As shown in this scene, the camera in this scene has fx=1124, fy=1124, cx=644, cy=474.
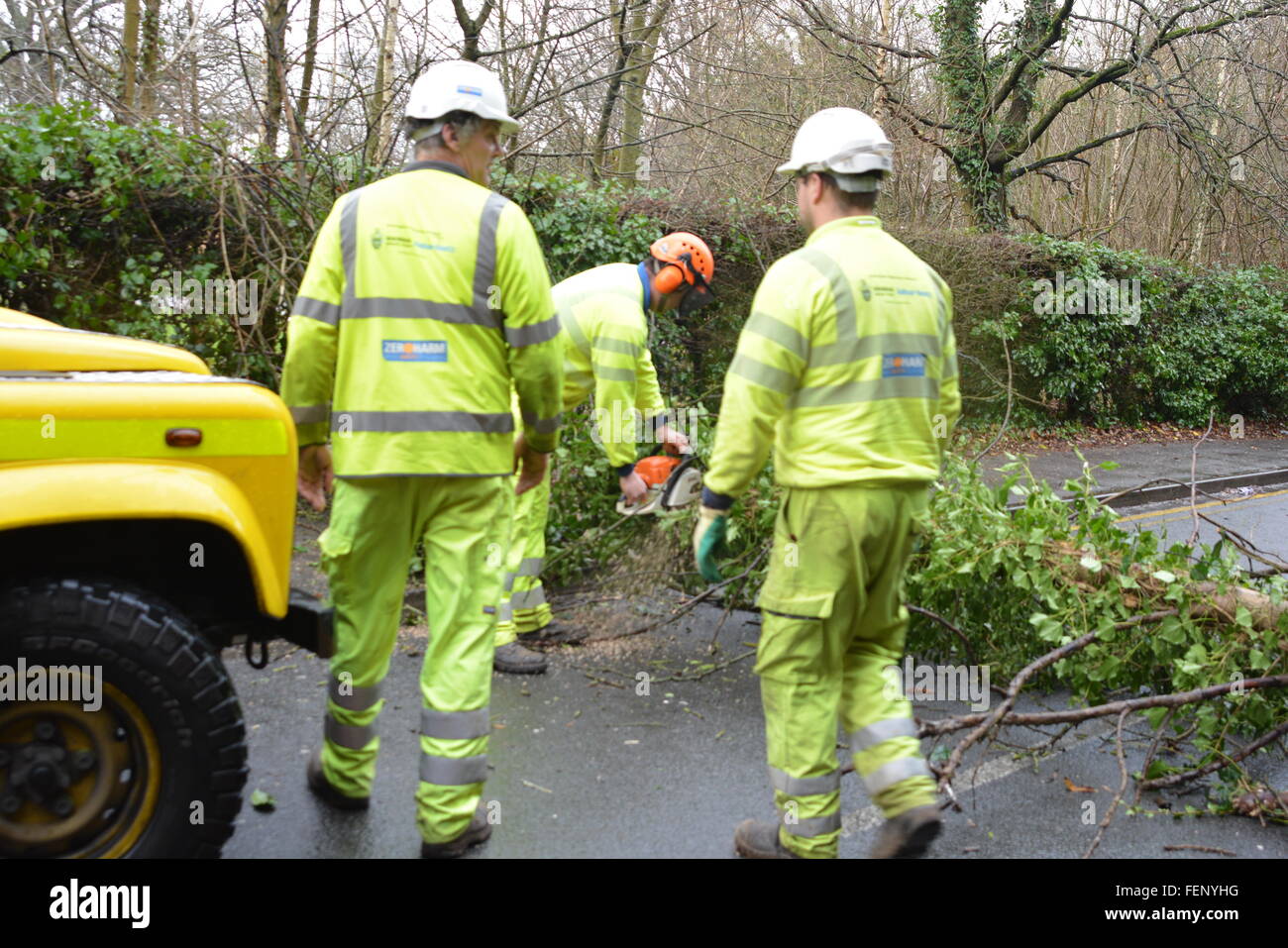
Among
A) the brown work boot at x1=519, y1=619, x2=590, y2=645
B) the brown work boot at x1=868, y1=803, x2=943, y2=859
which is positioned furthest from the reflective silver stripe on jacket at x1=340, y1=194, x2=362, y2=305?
the brown work boot at x1=519, y1=619, x2=590, y2=645

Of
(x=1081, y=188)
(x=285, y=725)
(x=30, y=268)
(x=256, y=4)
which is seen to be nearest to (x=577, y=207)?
(x=256, y=4)

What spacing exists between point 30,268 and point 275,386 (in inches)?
65.6

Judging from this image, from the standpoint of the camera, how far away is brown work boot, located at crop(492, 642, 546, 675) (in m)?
5.36

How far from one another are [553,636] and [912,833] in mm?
2933

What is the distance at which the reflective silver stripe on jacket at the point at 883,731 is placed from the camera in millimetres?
3320

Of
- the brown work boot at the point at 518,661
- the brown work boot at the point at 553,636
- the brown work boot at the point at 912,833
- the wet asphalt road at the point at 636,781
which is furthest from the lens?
the brown work boot at the point at 553,636

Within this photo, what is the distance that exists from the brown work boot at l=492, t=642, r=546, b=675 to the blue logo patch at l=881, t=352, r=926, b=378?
2.70 m

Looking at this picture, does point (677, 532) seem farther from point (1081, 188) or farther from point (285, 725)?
point (1081, 188)

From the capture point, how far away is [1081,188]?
25250 mm

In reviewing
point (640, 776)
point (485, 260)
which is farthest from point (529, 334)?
point (640, 776)

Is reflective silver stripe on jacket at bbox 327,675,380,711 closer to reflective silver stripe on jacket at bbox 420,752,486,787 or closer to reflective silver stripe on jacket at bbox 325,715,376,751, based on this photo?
reflective silver stripe on jacket at bbox 325,715,376,751

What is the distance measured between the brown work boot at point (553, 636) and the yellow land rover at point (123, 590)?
2.71 metres

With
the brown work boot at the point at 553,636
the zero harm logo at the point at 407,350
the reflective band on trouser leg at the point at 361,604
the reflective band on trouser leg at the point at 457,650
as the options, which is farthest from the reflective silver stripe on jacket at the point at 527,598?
the zero harm logo at the point at 407,350

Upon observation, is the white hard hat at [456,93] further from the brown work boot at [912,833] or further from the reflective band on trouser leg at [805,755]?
the brown work boot at [912,833]
